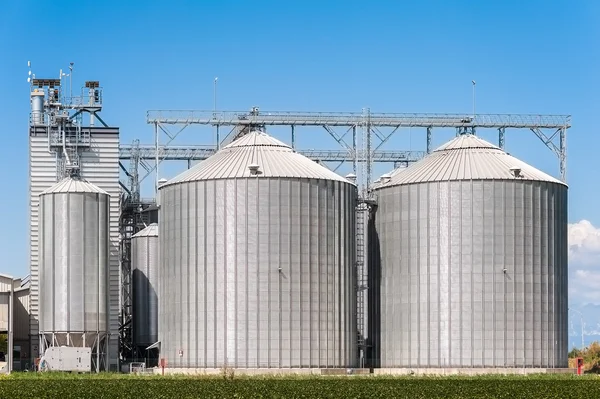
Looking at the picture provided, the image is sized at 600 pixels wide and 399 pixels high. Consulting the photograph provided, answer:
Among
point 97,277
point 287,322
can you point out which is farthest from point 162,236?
point 287,322

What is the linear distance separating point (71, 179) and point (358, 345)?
3260 centimetres

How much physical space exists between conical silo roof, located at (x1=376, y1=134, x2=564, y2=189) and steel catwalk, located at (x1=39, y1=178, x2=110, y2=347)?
91.4 ft

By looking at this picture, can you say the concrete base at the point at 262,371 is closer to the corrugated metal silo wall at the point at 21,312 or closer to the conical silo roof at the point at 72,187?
the conical silo roof at the point at 72,187

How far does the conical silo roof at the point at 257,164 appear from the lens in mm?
121500

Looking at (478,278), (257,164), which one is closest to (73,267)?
(257,164)

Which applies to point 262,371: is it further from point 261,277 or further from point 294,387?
point 294,387

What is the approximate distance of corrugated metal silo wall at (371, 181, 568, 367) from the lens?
120688mm

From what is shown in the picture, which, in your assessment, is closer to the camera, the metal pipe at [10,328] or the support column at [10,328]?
the metal pipe at [10,328]

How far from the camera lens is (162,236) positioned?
4988 inches

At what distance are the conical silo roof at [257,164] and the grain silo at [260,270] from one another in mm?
212

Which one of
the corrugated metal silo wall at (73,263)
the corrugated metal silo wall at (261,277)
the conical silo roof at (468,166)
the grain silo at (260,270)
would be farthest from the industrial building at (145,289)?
the conical silo roof at (468,166)

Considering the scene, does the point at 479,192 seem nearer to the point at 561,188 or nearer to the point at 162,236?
the point at 561,188

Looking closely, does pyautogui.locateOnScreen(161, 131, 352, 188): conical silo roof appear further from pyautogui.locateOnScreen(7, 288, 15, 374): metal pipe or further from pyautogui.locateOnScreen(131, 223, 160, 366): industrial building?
pyautogui.locateOnScreen(131, 223, 160, 366): industrial building

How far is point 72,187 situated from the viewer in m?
129
